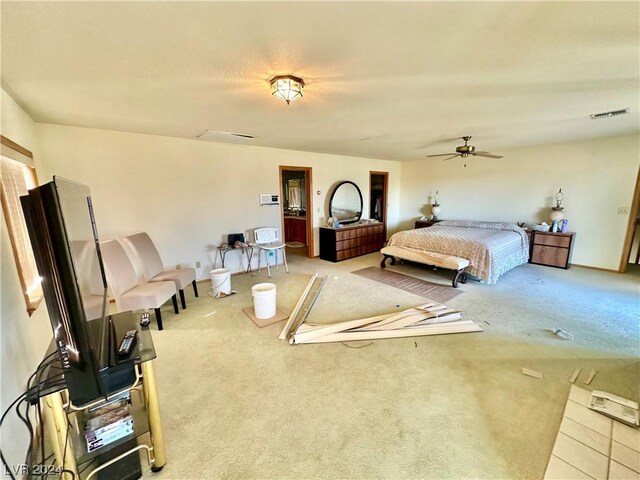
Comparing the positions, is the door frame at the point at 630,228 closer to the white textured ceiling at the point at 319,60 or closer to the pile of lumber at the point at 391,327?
the white textured ceiling at the point at 319,60

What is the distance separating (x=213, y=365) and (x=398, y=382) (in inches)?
61.6

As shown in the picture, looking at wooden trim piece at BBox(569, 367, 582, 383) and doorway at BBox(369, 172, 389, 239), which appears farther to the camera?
doorway at BBox(369, 172, 389, 239)

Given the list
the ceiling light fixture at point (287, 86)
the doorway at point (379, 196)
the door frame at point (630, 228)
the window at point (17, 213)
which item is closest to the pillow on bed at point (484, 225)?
the door frame at point (630, 228)

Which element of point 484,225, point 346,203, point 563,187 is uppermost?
point 563,187

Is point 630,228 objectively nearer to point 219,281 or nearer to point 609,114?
point 609,114

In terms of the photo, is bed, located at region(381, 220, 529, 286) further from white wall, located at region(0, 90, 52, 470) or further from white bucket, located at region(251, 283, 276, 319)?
white wall, located at region(0, 90, 52, 470)

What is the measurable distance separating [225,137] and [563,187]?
6.08 metres

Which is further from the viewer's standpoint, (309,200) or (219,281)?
(309,200)

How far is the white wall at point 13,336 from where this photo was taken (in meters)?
1.32

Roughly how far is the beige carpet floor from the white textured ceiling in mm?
2286

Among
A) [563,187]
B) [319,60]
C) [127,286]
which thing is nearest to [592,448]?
[319,60]

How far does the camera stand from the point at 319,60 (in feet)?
5.43

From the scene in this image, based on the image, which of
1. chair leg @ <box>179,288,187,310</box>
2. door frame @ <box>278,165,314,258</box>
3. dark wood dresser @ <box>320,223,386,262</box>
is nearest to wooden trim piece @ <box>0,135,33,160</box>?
chair leg @ <box>179,288,187,310</box>

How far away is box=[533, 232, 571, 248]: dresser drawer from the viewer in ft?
15.2
